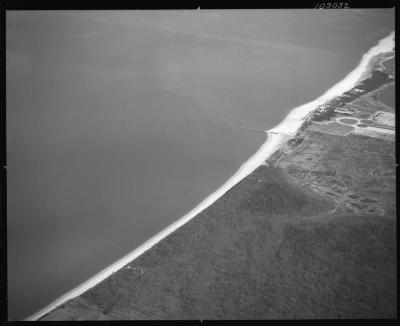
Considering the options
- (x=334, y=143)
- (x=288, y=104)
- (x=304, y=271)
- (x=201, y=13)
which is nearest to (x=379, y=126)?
(x=334, y=143)

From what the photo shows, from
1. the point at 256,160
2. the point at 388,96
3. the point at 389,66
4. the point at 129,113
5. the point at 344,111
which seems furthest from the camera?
the point at 389,66

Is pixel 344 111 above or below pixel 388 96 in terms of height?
below

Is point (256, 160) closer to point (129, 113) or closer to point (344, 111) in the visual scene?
point (129, 113)

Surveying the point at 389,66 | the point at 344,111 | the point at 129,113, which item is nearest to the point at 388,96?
the point at 344,111

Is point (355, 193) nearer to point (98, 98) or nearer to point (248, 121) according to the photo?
point (248, 121)

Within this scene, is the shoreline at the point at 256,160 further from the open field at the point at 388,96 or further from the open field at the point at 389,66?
the open field at the point at 388,96

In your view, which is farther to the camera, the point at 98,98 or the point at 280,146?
the point at 98,98

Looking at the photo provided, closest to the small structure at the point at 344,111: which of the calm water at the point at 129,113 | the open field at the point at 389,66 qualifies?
the calm water at the point at 129,113

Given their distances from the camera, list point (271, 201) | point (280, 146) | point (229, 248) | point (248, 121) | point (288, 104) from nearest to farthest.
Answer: point (229, 248) < point (271, 201) < point (280, 146) < point (248, 121) < point (288, 104)
